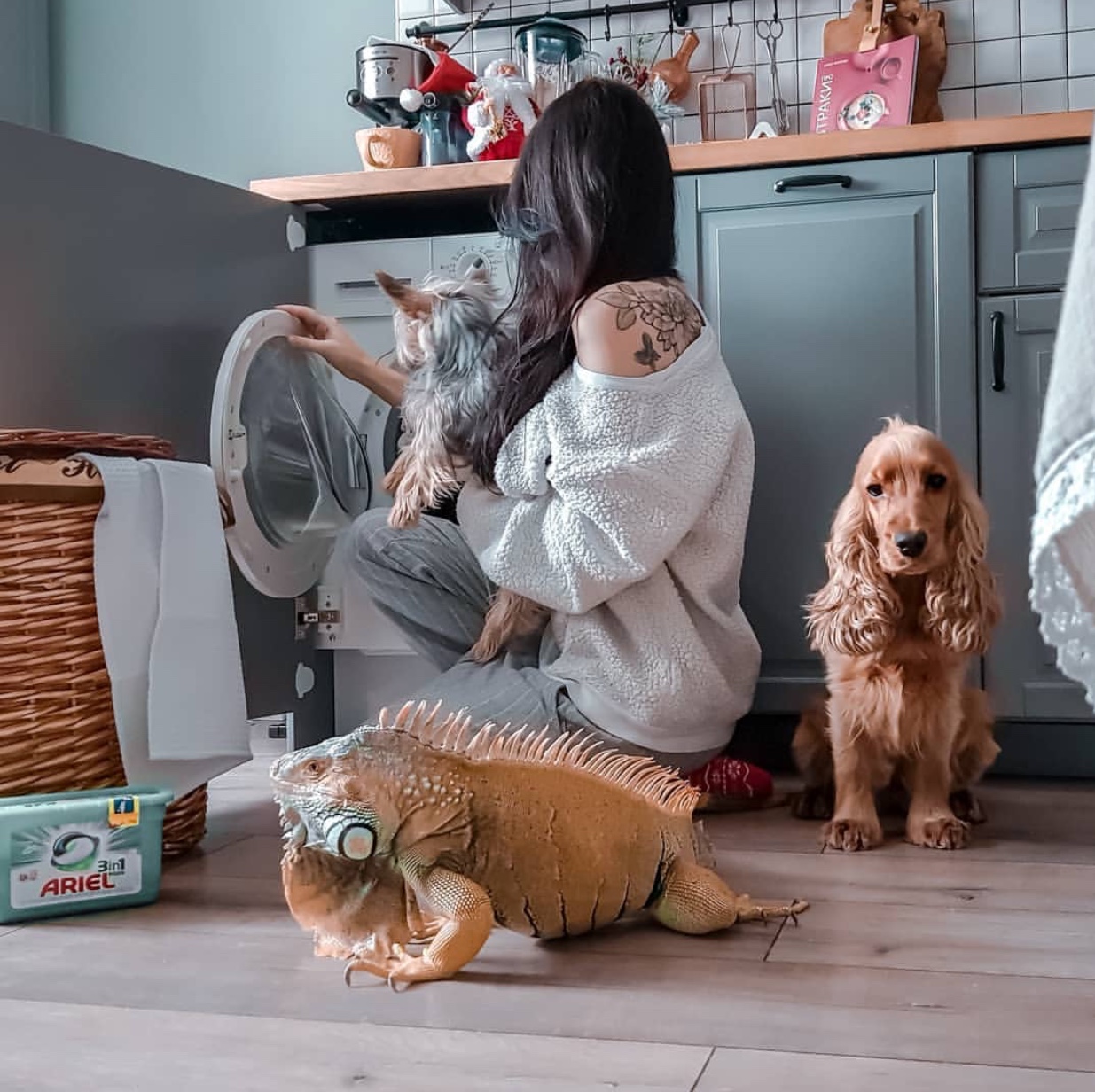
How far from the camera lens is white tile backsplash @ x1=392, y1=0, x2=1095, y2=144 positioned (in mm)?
3123

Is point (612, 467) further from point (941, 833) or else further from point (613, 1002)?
point (613, 1002)

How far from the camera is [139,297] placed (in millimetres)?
2387

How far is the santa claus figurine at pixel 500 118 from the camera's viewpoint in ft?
9.54

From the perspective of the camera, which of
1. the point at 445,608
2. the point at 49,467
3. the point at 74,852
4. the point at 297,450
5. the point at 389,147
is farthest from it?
the point at 389,147

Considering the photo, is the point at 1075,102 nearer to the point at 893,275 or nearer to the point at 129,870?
the point at 893,275

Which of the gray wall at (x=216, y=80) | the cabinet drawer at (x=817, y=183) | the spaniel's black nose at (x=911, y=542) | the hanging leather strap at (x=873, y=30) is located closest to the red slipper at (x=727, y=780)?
the spaniel's black nose at (x=911, y=542)

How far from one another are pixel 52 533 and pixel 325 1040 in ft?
2.99

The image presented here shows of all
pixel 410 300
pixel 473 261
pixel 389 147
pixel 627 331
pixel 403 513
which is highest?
pixel 389 147

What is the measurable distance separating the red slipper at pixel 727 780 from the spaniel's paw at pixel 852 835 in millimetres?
274

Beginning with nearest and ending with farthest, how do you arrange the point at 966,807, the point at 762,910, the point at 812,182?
1. the point at 762,910
2. the point at 966,807
3. the point at 812,182

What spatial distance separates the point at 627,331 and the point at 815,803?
2.82 ft

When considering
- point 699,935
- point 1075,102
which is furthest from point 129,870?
point 1075,102

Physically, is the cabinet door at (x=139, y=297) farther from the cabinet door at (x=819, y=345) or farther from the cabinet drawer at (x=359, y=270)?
the cabinet door at (x=819, y=345)

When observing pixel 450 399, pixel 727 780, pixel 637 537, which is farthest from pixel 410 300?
pixel 727 780
